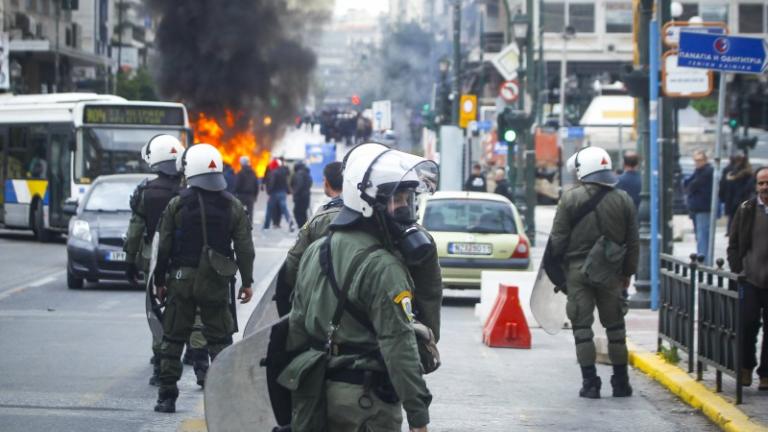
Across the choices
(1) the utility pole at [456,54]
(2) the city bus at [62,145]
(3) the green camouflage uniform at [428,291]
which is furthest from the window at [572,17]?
(3) the green camouflage uniform at [428,291]

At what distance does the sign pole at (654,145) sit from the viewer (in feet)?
50.1

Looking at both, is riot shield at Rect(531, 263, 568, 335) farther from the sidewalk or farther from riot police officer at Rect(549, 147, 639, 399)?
the sidewalk

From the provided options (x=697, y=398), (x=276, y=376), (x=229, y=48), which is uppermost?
(x=229, y=48)

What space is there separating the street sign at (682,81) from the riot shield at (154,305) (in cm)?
692

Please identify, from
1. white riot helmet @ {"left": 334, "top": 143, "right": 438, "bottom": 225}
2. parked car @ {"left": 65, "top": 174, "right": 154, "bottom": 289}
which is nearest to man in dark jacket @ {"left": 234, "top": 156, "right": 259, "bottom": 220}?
parked car @ {"left": 65, "top": 174, "right": 154, "bottom": 289}

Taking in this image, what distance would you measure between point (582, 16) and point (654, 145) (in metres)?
58.9

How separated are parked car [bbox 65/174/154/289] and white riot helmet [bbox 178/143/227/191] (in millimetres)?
8562

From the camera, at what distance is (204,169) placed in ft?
28.7

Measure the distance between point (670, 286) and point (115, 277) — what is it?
8.93m

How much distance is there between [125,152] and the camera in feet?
83.6

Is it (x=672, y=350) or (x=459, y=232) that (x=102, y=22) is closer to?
(x=459, y=232)

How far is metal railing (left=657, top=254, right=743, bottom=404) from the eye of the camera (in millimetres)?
9180

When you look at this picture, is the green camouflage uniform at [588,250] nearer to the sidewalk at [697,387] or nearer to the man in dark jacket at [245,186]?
the sidewalk at [697,387]

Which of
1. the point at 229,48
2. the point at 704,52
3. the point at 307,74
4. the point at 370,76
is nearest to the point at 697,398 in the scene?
the point at 704,52
